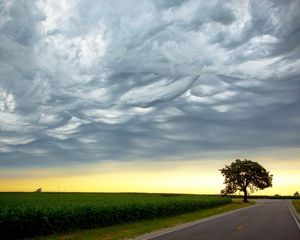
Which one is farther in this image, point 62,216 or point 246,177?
point 246,177

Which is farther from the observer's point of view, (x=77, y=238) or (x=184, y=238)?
(x=77, y=238)

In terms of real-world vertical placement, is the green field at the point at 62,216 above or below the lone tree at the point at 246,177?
below

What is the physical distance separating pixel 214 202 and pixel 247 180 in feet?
152

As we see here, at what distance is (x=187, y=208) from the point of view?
155ft

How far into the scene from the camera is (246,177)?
359ft

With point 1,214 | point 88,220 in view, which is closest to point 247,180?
point 88,220

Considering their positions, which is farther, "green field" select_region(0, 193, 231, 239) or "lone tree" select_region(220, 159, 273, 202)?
"lone tree" select_region(220, 159, 273, 202)

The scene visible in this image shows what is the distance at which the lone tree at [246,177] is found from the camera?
10844 cm

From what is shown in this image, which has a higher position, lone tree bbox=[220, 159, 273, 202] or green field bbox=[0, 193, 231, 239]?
lone tree bbox=[220, 159, 273, 202]

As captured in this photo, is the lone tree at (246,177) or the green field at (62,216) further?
the lone tree at (246,177)

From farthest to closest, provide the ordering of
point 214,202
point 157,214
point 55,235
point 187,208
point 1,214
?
1. point 214,202
2. point 187,208
3. point 157,214
4. point 55,235
5. point 1,214

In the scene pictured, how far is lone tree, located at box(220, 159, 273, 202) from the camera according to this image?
356ft

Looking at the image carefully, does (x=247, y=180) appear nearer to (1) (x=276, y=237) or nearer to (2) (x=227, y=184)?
(2) (x=227, y=184)

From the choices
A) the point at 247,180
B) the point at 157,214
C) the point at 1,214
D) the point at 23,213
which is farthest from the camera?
the point at 247,180
